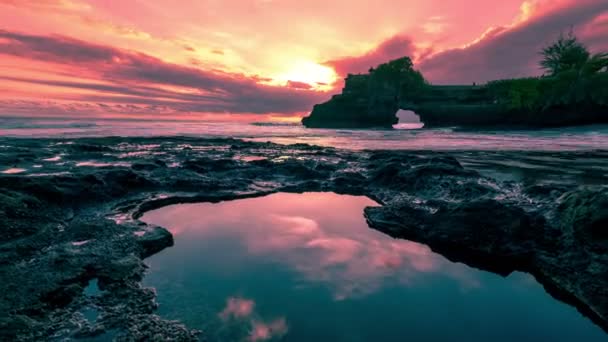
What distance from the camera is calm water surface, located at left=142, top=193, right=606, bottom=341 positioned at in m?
2.66

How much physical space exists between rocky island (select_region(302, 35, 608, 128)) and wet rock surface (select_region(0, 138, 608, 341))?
128 ft

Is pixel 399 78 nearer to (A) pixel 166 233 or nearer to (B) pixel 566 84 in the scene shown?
(B) pixel 566 84

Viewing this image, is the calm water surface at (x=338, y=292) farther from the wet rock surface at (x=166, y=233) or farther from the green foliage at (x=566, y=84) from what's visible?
the green foliage at (x=566, y=84)

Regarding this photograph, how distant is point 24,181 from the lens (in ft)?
18.3

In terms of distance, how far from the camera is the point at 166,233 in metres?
4.57

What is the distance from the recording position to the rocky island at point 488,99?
3719cm

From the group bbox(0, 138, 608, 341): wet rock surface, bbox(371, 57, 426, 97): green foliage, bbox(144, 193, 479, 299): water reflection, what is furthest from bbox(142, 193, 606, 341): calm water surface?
bbox(371, 57, 426, 97): green foliage

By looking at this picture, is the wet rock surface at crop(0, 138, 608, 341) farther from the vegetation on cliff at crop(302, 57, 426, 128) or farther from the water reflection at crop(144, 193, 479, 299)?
the vegetation on cliff at crop(302, 57, 426, 128)

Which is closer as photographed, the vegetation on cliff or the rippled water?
the rippled water

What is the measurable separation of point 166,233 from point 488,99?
6958cm

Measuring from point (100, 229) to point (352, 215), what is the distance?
163 inches

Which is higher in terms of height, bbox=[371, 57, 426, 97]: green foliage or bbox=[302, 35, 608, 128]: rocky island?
bbox=[371, 57, 426, 97]: green foliage

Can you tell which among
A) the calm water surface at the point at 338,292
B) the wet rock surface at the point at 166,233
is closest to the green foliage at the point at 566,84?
the wet rock surface at the point at 166,233

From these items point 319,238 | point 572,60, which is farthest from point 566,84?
point 319,238
